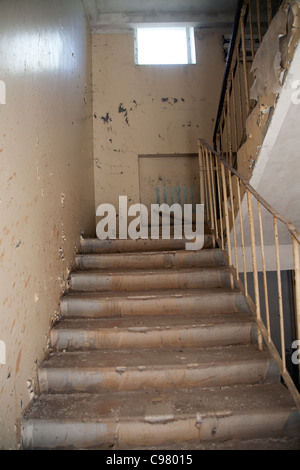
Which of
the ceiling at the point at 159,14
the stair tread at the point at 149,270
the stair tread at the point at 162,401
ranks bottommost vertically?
the stair tread at the point at 162,401

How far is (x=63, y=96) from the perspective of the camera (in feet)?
8.12

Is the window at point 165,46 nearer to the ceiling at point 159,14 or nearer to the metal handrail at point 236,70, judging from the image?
the ceiling at point 159,14

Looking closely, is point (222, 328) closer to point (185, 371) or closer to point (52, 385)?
point (185, 371)

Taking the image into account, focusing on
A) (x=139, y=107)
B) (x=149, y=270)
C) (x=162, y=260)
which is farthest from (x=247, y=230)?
(x=139, y=107)

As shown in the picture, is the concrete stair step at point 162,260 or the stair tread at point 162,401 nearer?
the stair tread at point 162,401

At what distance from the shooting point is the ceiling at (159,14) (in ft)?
13.0

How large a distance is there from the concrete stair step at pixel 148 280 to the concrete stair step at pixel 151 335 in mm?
439

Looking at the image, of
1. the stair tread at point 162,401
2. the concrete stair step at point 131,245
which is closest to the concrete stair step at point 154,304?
the stair tread at point 162,401

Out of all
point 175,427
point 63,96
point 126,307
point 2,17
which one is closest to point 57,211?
point 126,307

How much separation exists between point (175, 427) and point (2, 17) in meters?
2.01

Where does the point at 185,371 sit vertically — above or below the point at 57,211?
below

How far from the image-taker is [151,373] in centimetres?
167

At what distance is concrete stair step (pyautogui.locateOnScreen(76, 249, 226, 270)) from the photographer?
8.50ft

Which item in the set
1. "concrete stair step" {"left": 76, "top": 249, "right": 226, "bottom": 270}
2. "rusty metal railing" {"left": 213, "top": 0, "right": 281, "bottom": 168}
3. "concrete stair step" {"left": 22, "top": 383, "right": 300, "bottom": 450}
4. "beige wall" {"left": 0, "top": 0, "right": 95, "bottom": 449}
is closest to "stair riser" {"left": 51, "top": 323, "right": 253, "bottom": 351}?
"beige wall" {"left": 0, "top": 0, "right": 95, "bottom": 449}
